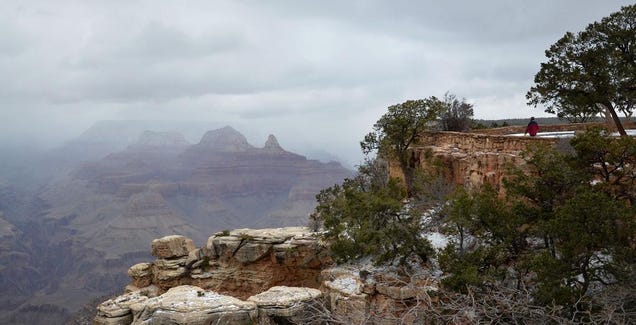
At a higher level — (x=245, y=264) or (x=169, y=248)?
(x=169, y=248)

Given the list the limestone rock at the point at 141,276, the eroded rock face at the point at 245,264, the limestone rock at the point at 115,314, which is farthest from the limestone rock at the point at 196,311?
the limestone rock at the point at 141,276

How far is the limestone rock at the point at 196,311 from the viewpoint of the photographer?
2114 centimetres

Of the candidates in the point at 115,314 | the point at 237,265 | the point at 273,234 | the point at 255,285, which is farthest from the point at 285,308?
the point at 237,265

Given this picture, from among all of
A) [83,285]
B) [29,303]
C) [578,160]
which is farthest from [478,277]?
[83,285]

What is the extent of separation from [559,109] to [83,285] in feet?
494

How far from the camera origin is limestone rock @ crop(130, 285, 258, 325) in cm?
2114

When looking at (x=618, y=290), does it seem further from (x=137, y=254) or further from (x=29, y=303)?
(x=137, y=254)

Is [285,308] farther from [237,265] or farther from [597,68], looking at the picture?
[597,68]

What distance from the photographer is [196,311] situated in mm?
21344

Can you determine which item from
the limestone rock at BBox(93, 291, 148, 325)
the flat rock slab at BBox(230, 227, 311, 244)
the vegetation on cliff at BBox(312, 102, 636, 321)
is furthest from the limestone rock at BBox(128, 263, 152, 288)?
the vegetation on cliff at BBox(312, 102, 636, 321)

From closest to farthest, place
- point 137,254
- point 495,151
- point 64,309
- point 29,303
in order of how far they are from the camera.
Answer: point 495,151
point 64,309
point 29,303
point 137,254

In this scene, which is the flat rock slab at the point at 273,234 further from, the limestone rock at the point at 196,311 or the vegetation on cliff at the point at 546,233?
the limestone rock at the point at 196,311

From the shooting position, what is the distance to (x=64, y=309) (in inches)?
4599

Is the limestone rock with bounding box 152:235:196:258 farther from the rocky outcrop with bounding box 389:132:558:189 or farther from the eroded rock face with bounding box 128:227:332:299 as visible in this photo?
the rocky outcrop with bounding box 389:132:558:189
